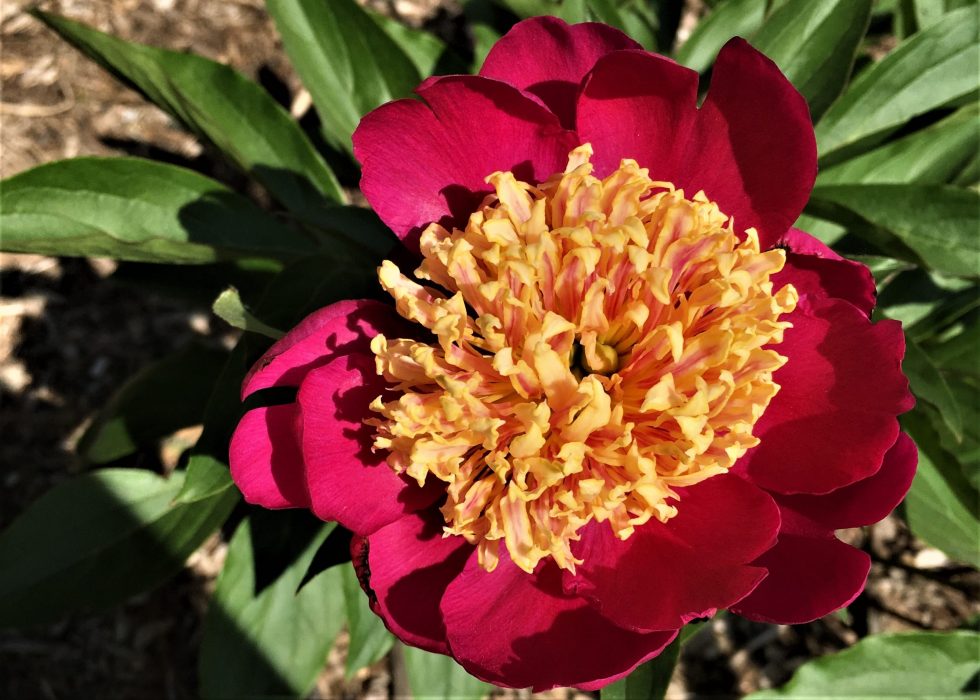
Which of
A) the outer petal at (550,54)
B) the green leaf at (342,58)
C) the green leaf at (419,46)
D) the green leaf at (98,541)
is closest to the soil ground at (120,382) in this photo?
the green leaf at (98,541)

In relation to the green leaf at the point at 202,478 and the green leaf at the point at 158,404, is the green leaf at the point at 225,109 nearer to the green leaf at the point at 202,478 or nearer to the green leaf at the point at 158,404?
the green leaf at the point at 158,404

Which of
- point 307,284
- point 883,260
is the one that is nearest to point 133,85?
point 307,284

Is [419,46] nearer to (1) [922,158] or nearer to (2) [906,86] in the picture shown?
(2) [906,86]

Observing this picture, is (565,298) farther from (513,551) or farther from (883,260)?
(883,260)

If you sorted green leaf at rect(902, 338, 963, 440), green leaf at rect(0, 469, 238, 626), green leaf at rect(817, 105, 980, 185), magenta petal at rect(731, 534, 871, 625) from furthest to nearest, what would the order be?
green leaf at rect(817, 105, 980, 185) → green leaf at rect(0, 469, 238, 626) → green leaf at rect(902, 338, 963, 440) → magenta petal at rect(731, 534, 871, 625)

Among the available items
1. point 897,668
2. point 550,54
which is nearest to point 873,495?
point 550,54

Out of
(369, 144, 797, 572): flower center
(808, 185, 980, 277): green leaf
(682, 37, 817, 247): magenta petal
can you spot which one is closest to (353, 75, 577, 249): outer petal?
(369, 144, 797, 572): flower center

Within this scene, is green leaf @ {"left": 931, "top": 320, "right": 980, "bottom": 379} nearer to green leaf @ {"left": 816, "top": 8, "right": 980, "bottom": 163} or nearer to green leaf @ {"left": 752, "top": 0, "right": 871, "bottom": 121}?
green leaf @ {"left": 816, "top": 8, "right": 980, "bottom": 163}
